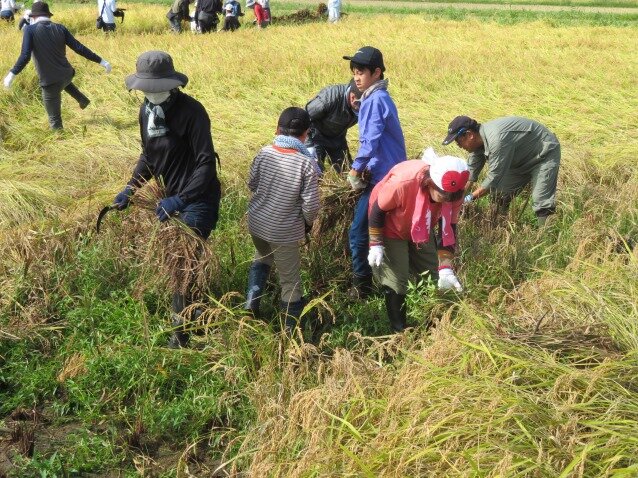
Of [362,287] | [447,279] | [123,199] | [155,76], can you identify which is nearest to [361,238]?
[362,287]

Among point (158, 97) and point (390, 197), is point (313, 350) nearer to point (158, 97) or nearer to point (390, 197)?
point (390, 197)

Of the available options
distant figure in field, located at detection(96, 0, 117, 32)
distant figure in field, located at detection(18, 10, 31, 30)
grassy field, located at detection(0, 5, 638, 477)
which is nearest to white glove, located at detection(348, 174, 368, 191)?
grassy field, located at detection(0, 5, 638, 477)

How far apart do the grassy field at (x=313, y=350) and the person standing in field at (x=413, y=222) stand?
0.14 metres

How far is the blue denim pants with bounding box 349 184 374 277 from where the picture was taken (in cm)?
434

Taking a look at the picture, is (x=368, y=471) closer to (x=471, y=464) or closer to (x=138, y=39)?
(x=471, y=464)

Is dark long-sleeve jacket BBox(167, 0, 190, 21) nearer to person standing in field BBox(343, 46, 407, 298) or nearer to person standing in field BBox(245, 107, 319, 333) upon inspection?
person standing in field BBox(343, 46, 407, 298)

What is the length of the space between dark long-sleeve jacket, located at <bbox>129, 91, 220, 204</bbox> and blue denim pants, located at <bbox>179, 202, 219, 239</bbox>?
33mm

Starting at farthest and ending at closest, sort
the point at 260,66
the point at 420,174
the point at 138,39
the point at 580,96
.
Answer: the point at 138,39 → the point at 260,66 → the point at 580,96 → the point at 420,174

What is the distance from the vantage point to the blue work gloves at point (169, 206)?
143 inches

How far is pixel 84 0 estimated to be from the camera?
25078 mm

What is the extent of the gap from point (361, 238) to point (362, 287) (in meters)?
0.30

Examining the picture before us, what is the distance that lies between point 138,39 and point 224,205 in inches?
296

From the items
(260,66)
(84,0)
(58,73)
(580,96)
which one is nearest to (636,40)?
(580,96)

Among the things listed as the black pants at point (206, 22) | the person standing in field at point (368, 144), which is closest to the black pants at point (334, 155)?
the person standing in field at point (368, 144)
